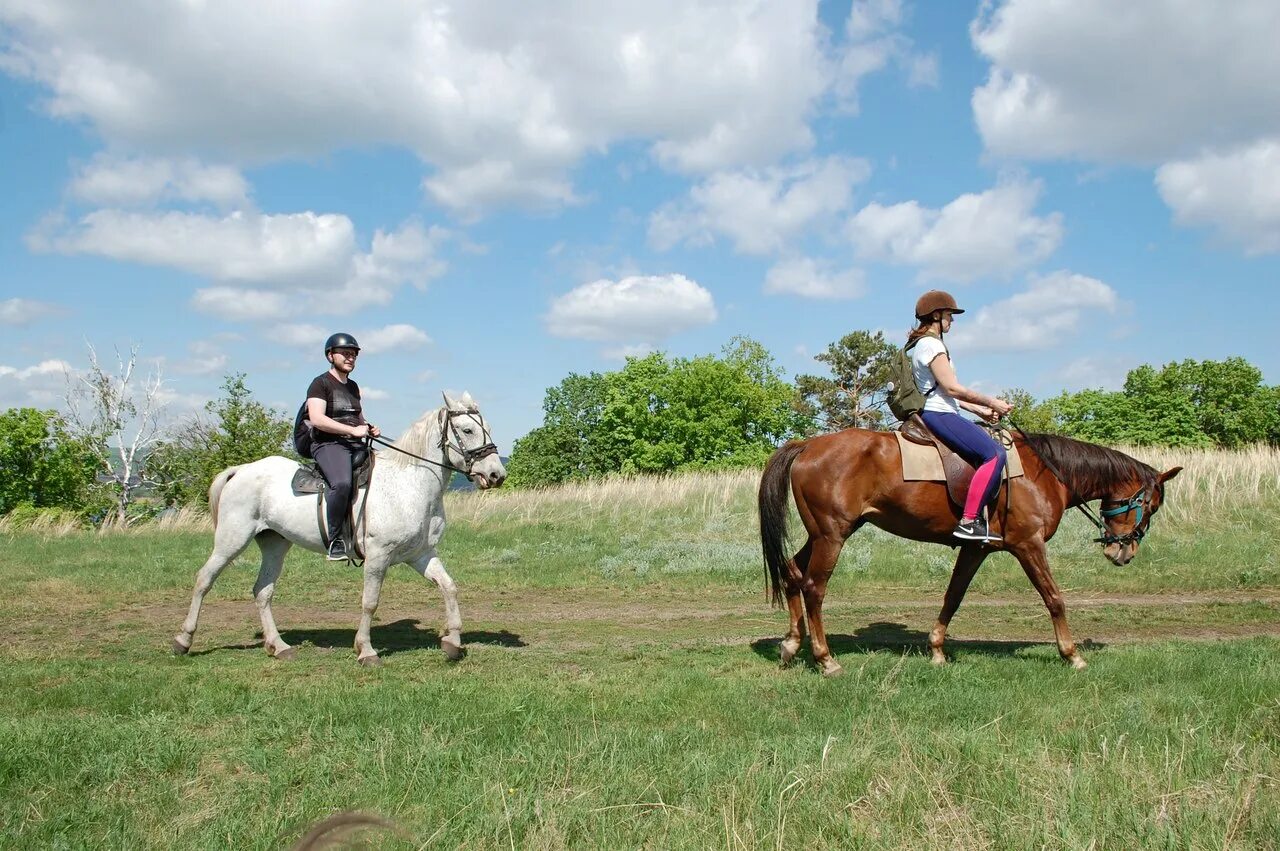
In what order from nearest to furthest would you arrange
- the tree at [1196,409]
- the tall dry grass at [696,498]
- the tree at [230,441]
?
the tall dry grass at [696,498] → the tree at [230,441] → the tree at [1196,409]

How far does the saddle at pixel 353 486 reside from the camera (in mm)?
8688

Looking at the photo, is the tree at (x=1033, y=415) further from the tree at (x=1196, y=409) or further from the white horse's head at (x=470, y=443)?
the white horse's head at (x=470, y=443)

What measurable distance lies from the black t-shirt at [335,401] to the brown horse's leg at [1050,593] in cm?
675

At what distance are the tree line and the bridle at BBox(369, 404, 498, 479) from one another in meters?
28.4

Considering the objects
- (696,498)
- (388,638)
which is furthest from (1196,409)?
(388,638)

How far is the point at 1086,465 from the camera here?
8.52m

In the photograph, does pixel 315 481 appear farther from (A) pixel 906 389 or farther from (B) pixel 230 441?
(B) pixel 230 441

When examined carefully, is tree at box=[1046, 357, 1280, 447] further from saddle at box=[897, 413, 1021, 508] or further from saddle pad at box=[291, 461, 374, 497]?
saddle pad at box=[291, 461, 374, 497]

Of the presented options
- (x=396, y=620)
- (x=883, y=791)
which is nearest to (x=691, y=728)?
(x=883, y=791)

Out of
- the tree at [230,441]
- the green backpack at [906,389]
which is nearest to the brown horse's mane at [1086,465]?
the green backpack at [906,389]

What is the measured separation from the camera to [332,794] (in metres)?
4.27

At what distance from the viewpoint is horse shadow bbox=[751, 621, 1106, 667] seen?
27.8ft

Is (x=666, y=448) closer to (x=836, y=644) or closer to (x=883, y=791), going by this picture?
(x=836, y=644)

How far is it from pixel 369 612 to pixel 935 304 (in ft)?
20.1
